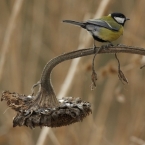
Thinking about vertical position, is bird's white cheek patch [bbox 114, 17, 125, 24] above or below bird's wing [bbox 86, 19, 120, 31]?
above

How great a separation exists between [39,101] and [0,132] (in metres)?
0.83

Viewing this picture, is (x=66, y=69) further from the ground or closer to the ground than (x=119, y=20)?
further from the ground

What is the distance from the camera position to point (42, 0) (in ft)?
5.82

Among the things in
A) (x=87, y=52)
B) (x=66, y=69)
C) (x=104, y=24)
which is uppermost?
(x=66, y=69)

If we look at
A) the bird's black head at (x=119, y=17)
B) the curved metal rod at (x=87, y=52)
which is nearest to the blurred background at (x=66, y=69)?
the bird's black head at (x=119, y=17)

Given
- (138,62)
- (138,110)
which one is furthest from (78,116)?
(138,110)

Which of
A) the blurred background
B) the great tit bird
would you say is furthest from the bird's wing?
the blurred background

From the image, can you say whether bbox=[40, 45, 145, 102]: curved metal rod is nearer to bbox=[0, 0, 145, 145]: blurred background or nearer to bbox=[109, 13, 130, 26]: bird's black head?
bbox=[109, 13, 130, 26]: bird's black head

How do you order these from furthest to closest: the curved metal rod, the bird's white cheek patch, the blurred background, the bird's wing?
the blurred background < the bird's white cheek patch < the bird's wing < the curved metal rod

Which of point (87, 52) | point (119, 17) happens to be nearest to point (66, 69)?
point (119, 17)

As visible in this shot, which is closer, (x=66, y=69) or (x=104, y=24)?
(x=104, y=24)

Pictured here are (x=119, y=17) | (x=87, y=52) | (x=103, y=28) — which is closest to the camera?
(x=87, y=52)

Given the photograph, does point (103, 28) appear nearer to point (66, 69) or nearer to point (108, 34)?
point (108, 34)

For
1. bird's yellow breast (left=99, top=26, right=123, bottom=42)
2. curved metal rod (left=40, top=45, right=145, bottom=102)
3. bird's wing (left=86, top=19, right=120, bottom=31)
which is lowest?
curved metal rod (left=40, top=45, right=145, bottom=102)
